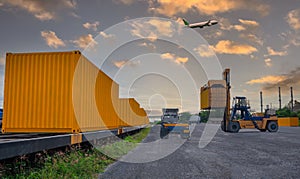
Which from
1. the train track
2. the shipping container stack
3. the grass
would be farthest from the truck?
the train track

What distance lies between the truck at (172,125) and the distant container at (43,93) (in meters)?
12.0

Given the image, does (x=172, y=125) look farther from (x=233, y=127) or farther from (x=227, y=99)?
(x=227, y=99)

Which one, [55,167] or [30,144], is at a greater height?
[30,144]

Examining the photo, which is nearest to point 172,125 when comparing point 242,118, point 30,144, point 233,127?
point 233,127

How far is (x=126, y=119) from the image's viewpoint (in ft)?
75.5

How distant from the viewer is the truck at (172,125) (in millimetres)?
20406

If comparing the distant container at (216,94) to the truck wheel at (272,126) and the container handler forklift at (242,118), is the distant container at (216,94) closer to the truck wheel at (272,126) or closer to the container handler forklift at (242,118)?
the container handler forklift at (242,118)

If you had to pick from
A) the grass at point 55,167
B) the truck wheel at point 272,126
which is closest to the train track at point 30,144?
the grass at point 55,167

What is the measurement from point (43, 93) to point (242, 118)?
24.5 m

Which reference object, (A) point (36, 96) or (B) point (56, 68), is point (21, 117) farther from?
(B) point (56, 68)

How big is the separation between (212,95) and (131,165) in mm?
22161

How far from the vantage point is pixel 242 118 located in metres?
29.8

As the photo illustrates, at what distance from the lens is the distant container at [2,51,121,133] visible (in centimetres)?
888

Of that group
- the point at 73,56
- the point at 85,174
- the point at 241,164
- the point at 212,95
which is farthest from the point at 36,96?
the point at 212,95
